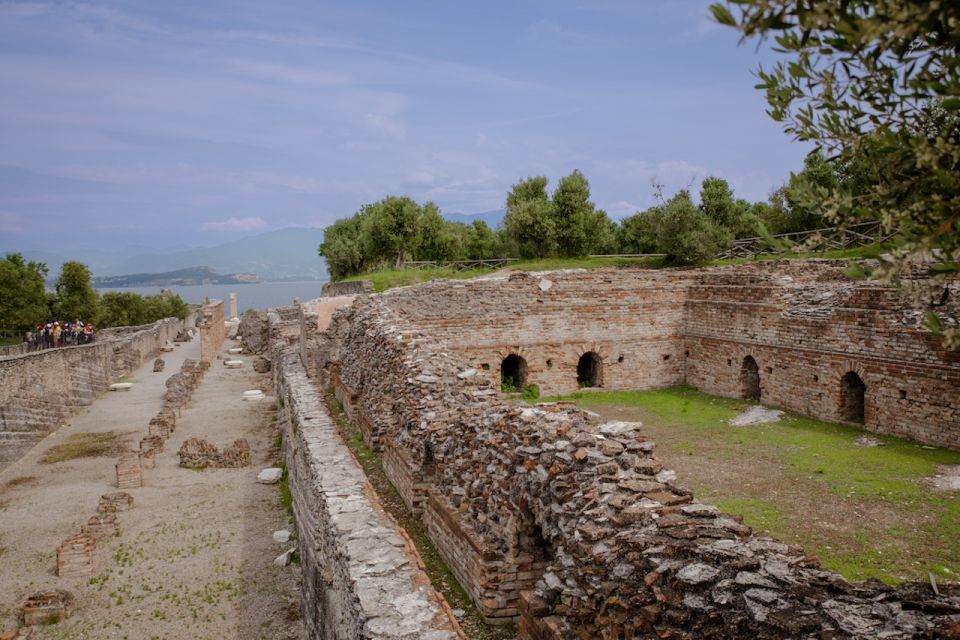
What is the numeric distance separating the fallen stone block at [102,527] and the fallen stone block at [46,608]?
241cm

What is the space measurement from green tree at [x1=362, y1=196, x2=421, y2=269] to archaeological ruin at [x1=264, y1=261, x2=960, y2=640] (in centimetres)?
1848

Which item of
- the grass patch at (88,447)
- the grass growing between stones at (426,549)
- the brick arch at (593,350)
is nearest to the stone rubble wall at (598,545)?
the grass growing between stones at (426,549)

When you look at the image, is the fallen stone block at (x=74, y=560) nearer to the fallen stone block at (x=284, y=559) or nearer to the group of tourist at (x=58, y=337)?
the fallen stone block at (x=284, y=559)

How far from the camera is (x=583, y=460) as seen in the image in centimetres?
517

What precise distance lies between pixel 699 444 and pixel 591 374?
721 cm

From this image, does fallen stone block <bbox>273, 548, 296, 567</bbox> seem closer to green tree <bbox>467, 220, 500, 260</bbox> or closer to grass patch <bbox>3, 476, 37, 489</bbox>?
grass patch <bbox>3, 476, 37, 489</bbox>

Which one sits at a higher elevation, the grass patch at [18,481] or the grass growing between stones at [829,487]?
the grass growing between stones at [829,487]

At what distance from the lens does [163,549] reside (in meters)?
11.1

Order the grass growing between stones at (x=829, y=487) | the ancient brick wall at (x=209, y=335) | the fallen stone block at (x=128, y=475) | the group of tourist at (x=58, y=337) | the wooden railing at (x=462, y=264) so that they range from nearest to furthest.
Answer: the grass growing between stones at (x=829, y=487), the fallen stone block at (x=128, y=475), the group of tourist at (x=58, y=337), the wooden railing at (x=462, y=264), the ancient brick wall at (x=209, y=335)

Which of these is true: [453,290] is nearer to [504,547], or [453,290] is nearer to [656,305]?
[656,305]

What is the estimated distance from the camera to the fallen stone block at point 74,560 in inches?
403

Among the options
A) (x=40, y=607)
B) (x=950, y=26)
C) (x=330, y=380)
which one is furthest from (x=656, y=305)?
Answer: (x=950, y=26)

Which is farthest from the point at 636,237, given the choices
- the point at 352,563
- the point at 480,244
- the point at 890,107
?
the point at 890,107

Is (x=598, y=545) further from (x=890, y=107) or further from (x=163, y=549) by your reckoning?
(x=163, y=549)
